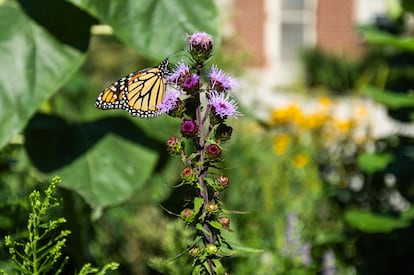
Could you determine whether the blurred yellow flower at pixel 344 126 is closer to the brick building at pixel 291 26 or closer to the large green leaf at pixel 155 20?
the large green leaf at pixel 155 20

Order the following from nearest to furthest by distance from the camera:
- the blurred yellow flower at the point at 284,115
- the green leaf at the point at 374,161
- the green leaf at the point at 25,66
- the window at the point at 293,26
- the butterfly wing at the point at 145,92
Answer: the butterfly wing at the point at 145,92 < the green leaf at the point at 25,66 < the green leaf at the point at 374,161 < the blurred yellow flower at the point at 284,115 < the window at the point at 293,26

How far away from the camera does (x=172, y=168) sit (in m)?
3.84

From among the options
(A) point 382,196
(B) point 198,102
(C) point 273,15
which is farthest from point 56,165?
(C) point 273,15

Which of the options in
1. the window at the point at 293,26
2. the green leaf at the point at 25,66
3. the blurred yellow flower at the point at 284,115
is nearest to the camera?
the green leaf at the point at 25,66

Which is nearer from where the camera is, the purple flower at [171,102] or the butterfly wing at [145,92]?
the purple flower at [171,102]

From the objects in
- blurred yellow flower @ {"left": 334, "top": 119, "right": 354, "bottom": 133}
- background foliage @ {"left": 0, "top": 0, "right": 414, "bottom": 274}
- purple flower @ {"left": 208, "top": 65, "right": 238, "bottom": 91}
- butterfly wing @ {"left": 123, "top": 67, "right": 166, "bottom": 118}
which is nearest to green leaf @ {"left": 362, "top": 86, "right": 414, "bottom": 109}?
background foliage @ {"left": 0, "top": 0, "right": 414, "bottom": 274}

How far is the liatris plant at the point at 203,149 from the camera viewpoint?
98cm

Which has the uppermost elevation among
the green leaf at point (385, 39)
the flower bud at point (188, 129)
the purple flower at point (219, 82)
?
the purple flower at point (219, 82)

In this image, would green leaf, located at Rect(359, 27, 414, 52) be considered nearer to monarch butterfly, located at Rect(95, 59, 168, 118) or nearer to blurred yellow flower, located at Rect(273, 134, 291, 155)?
monarch butterfly, located at Rect(95, 59, 168, 118)

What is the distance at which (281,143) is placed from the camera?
4000 millimetres

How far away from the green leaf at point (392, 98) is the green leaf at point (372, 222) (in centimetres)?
34

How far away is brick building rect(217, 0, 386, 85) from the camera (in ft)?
57.0

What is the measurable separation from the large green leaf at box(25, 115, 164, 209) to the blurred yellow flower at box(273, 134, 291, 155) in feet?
6.18

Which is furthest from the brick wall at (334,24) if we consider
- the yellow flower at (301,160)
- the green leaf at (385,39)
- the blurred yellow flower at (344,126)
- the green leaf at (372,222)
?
the green leaf at (372,222)
